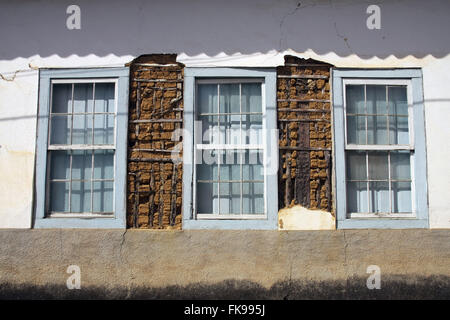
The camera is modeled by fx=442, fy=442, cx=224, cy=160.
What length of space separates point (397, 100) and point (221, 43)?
2.42 meters

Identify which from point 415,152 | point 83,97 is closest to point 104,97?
point 83,97

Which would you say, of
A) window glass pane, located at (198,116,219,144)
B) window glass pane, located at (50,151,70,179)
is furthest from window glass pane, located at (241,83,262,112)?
window glass pane, located at (50,151,70,179)

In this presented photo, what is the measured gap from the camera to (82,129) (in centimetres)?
581

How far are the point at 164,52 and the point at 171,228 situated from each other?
227 cm

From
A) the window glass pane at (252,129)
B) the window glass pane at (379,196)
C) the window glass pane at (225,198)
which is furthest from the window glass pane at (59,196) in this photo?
the window glass pane at (379,196)

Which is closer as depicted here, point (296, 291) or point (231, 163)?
point (296, 291)

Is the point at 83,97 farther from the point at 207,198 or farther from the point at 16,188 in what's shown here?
the point at 207,198

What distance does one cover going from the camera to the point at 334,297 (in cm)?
539

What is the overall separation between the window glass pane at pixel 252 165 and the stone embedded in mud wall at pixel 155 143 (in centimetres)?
84

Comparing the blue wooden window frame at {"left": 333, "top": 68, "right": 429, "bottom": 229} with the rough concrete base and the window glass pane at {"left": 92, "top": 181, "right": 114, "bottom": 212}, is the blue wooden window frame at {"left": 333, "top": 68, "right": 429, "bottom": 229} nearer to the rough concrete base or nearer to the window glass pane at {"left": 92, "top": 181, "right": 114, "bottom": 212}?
the rough concrete base

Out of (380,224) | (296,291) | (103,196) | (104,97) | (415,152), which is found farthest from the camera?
(104,97)

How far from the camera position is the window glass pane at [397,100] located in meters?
5.78
